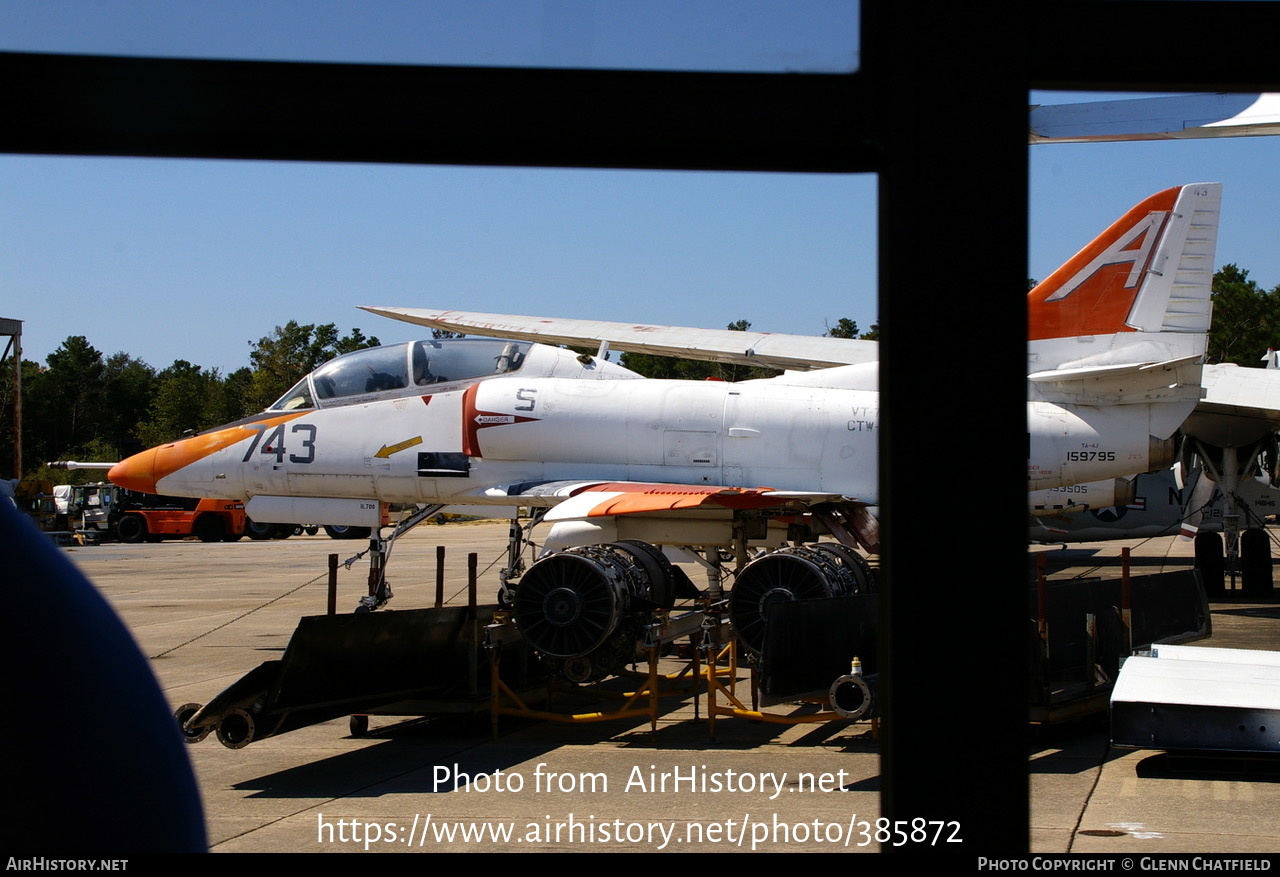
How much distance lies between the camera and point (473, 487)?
11.6 meters

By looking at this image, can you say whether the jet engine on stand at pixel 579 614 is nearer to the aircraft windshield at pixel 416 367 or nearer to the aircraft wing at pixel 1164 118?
the aircraft windshield at pixel 416 367

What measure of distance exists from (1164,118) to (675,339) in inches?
747

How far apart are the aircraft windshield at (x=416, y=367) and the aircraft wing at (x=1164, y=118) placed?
400 inches

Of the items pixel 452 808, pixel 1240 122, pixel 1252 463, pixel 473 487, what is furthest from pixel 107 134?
pixel 1252 463

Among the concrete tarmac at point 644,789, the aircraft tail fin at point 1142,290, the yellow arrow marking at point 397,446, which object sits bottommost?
the concrete tarmac at point 644,789

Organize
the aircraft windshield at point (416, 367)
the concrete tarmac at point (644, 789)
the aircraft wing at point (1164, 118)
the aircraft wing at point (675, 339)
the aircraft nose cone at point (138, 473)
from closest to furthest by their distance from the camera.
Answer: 1. the aircraft wing at point (1164, 118)
2. the concrete tarmac at point (644, 789)
3. the aircraft windshield at point (416, 367)
4. the aircraft nose cone at point (138, 473)
5. the aircraft wing at point (675, 339)

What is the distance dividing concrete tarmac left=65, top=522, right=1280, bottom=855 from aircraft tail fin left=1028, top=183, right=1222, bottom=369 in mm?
6292

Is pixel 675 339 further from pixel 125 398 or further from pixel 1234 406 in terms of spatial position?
pixel 125 398

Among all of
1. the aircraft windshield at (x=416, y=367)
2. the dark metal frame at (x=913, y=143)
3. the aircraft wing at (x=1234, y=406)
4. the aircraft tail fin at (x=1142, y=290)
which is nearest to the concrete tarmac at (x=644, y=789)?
the dark metal frame at (x=913, y=143)

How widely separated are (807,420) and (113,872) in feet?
33.0

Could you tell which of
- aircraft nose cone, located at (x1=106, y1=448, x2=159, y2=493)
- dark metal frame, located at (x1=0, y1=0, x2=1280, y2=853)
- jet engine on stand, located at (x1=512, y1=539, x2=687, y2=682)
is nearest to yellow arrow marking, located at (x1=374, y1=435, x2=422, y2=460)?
aircraft nose cone, located at (x1=106, y1=448, x2=159, y2=493)

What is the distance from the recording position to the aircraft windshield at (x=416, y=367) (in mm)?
11641

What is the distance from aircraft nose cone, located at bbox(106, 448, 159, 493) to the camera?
12.5 meters

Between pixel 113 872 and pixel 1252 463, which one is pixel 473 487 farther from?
pixel 1252 463
